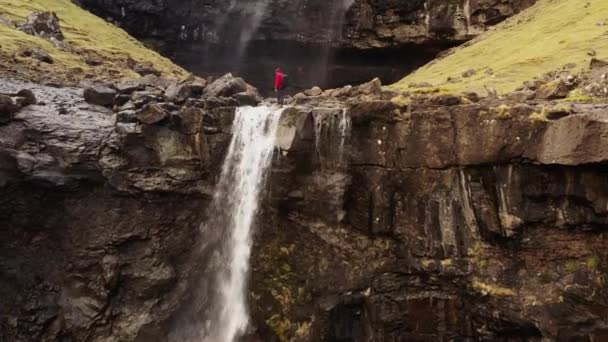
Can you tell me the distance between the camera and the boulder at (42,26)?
42.4 meters

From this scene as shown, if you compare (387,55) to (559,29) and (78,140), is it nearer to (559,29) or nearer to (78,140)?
(559,29)

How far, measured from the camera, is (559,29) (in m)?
40.0

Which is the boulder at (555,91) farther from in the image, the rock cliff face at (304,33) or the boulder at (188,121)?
the rock cliff face at (304,33)

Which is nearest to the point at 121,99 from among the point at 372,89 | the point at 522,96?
the point at 372,89

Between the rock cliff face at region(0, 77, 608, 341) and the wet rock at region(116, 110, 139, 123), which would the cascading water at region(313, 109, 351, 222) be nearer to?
the rock cliff face at region(0, 77, 608, 341)

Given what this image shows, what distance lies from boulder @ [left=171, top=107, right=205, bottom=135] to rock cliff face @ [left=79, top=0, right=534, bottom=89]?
3703 cm

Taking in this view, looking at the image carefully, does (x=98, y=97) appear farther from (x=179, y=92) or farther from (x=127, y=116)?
(x=179, y=92)

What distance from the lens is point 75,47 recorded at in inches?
1704

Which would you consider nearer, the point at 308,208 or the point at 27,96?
the point at 308,208

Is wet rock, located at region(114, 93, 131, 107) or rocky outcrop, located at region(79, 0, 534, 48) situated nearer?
wet rock, located at region(114, 93, 131, 107)

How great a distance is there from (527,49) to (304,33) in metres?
30.6

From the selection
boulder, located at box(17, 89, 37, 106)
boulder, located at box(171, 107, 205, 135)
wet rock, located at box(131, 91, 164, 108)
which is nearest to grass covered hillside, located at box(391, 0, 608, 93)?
boulder, located at box(171, 107, 205, 135)

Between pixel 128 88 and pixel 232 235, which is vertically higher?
pixel 128 88

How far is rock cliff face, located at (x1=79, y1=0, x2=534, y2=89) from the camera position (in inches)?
2234
